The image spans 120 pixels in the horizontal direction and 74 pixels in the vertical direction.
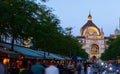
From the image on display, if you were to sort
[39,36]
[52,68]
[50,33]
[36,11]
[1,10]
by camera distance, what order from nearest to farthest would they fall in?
[52,68] → [1,10] → [36,11] → [39,36] → [50,33]

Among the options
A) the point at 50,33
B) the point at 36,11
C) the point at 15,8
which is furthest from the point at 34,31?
the point at 50,33

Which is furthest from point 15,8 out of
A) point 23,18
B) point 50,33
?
point 50,33

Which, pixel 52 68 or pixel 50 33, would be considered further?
pixel 50 33

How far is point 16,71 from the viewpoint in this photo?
103 ft

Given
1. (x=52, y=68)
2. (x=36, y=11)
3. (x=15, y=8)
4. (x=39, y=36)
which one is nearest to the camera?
(x=52, y=68)

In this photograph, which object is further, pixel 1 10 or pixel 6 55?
pixel 6 55

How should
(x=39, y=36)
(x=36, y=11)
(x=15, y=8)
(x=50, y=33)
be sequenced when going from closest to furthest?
(x=15, y=8) → (x=36, y=11) → (x=39, y=36) → (x=50, y=33)

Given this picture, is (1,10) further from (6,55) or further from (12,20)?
(6,55)

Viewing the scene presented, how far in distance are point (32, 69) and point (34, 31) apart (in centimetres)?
804

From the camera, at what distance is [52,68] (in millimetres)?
20281

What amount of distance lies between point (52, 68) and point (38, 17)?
10.5 metres

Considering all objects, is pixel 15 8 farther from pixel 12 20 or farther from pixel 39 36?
pixel 39 36

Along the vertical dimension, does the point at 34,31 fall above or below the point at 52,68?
above

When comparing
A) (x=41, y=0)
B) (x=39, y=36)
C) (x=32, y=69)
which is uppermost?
(x=41, y=0)
